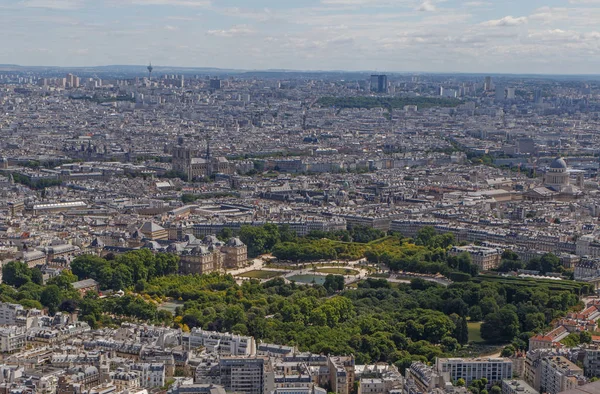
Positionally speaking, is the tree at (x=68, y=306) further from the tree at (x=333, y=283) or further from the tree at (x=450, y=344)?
the tree at (x=450, y=344)

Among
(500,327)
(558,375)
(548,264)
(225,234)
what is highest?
(558,375)

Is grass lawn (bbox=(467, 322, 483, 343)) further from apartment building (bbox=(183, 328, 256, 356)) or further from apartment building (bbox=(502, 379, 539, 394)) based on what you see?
apartment building (bbox=(183, 328, 256, 356))

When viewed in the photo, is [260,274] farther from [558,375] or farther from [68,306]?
[558,375]

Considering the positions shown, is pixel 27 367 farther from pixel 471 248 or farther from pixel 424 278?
pixel 471 248

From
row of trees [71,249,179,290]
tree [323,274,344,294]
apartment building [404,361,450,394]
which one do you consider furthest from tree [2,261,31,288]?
apartment building [404,361,450,394]

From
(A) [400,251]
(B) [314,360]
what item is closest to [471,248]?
(A) [400,251]

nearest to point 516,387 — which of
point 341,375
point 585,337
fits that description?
point 341,375

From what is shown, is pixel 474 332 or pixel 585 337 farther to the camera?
pixel 474 332
